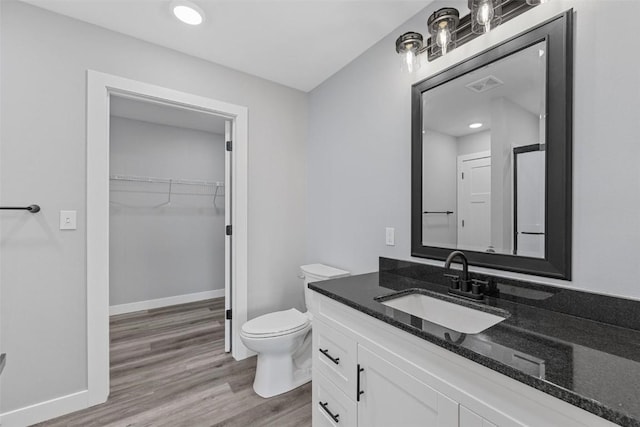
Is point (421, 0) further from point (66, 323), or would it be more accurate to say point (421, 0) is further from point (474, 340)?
point (66, 323)

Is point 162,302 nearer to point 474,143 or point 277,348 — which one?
point 277,348

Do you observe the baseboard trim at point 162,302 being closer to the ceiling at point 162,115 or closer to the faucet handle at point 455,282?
the ceiling at point 162,115

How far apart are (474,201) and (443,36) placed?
0.83 m

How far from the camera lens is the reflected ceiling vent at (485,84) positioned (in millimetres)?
1301

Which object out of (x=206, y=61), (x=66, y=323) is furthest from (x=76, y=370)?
(x=206, y=61)

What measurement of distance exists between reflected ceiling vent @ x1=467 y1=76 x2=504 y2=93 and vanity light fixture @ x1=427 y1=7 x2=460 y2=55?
0.23 metres

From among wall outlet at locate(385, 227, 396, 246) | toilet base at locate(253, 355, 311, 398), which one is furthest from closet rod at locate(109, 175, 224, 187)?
wall outlet at locate(385, 227, 396, 246)

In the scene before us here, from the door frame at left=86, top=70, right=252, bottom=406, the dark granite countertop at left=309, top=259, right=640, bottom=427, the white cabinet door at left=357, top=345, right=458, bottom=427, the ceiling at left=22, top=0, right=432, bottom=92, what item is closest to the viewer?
the dark granite countertop at left=309, top=259, right=640, bottom=427

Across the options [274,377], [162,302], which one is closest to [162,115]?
[162,302]

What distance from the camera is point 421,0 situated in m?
1.53

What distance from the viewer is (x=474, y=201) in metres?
1.42

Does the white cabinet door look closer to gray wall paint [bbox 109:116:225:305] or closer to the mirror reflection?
the mirror reflection

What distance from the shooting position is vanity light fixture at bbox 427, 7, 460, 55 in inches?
52.5

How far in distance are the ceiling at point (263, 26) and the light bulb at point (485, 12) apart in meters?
0.44
